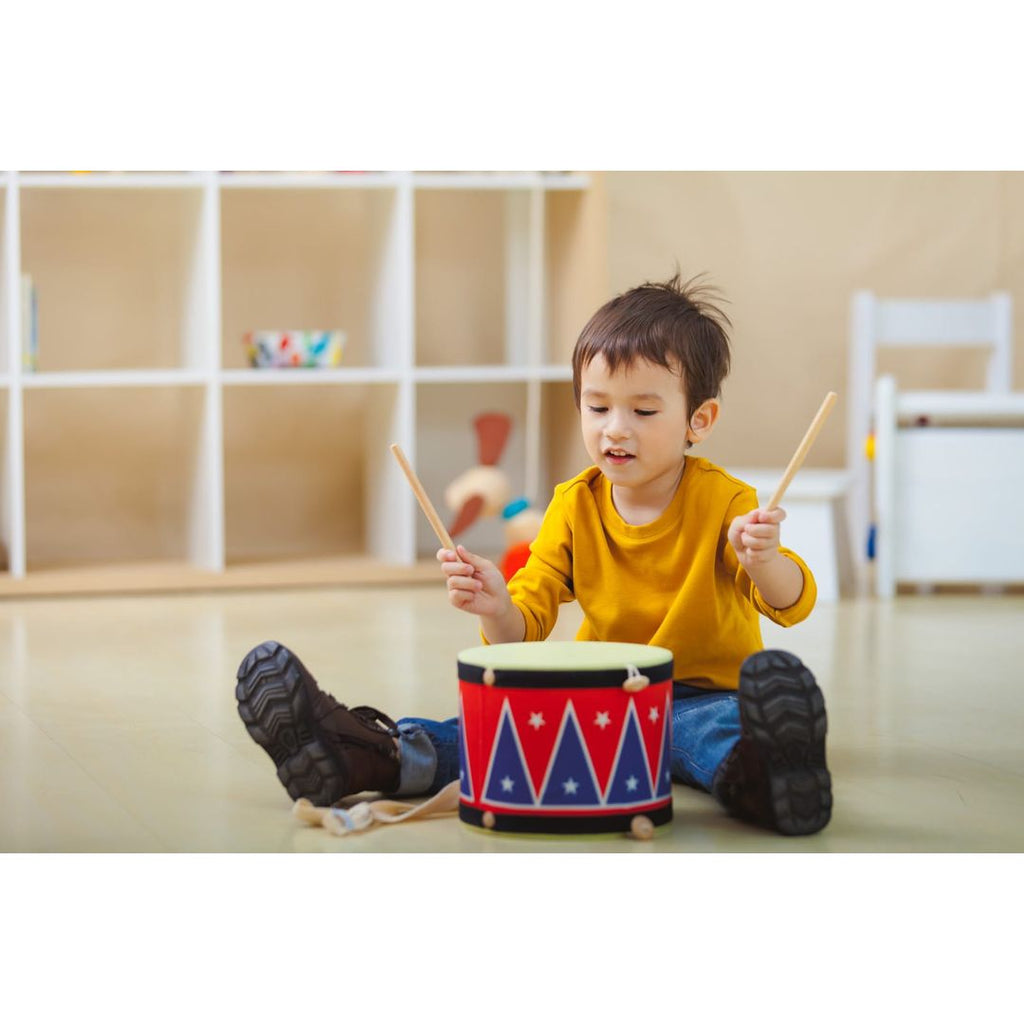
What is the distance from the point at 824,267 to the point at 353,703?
194 cm

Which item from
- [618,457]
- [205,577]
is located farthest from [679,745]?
[205,577]

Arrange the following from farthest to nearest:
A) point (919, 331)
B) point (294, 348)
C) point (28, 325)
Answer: point (919, 331), point (294, 348), point (28, 325)

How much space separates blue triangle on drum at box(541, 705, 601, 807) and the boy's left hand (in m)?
0.21

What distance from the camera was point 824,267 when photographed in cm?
330

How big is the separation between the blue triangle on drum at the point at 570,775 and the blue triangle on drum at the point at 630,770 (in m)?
0.02

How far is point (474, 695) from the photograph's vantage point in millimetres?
1107

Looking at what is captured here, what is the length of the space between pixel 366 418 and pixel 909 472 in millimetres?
1065

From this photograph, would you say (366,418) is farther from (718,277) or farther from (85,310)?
(718,277)

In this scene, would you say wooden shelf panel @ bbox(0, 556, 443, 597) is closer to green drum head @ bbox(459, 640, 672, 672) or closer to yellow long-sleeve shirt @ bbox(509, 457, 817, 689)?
yellow long-sleeve shirt @ bbox(509, 457, 817, 689)

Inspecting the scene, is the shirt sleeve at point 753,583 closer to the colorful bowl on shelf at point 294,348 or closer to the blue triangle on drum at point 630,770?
the blue triangle on drum at point 630,770

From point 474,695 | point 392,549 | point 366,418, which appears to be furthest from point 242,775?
point 366,418

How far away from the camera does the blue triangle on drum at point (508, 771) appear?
3.58 feet

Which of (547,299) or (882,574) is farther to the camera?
(547,299)

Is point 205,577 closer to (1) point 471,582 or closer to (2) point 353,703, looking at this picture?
(2) point 353,703
